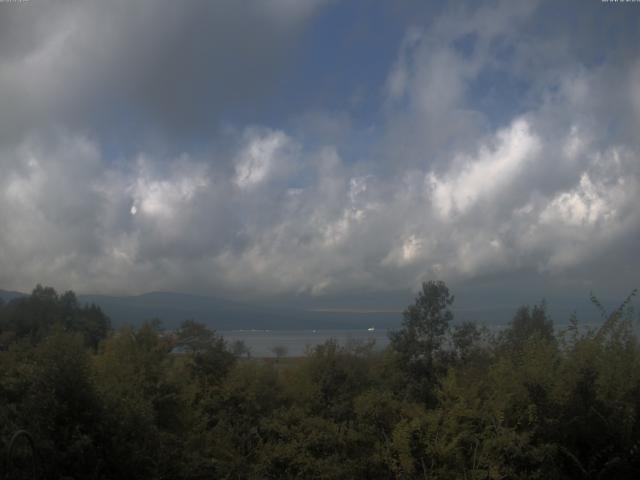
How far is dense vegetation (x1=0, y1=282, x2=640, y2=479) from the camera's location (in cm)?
1030

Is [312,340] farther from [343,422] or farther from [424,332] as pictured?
[343,422]

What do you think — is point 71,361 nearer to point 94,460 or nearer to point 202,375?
point 94,460

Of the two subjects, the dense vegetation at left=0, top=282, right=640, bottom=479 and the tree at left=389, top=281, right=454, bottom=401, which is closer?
the dense vegetation at left=0, top=282, right=640, bottom=479

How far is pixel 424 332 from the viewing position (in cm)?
2634

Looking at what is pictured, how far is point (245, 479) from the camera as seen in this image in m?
13.5

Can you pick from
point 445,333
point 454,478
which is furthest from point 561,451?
point 445,333

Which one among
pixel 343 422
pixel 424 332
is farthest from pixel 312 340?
pixel 343 422

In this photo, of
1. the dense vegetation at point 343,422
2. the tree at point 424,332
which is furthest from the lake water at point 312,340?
the dense vegetation at point 343,422

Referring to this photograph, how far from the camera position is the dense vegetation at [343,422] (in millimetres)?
10305

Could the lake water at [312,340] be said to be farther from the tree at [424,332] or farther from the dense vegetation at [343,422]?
the dense vegetation at [343,422]

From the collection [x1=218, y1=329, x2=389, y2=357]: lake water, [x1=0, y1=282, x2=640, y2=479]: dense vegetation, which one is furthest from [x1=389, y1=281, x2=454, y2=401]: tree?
[x1=0, y1=282, x2=640, y2=479]: dense vegetation

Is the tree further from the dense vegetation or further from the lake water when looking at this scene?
the dense vegetation

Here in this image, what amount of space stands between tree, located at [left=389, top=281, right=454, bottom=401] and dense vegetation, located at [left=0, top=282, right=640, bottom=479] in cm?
529

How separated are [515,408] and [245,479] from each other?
225 inches
